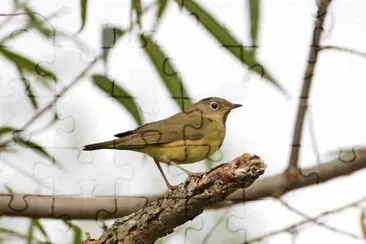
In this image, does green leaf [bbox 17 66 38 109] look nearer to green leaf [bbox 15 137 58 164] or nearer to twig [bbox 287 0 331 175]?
green leaf [bbox 15 137 58 164]

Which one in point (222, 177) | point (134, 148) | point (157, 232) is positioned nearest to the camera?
point (222, 177)

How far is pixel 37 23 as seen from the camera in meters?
2.04

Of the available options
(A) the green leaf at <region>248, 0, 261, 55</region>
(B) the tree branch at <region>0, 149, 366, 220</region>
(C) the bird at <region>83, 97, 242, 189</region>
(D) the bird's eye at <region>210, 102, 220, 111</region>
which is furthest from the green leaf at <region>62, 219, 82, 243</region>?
(A) the green leaf at <region>248, 0, 261, 55</region>

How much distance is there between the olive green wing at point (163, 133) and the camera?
181 cm

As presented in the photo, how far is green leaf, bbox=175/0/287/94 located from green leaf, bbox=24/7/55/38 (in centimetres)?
22

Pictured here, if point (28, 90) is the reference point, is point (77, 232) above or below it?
below

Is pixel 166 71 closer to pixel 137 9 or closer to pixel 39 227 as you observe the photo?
pixel 137 9

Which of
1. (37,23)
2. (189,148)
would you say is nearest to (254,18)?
(189,148)

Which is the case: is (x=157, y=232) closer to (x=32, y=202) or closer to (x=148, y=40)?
(x=32, y=202)

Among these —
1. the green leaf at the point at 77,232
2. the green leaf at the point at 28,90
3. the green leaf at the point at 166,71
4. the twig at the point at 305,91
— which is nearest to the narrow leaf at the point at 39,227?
the green leaf at the point at 77,232

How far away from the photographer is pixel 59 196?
1865 mm

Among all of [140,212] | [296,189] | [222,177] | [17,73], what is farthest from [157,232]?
[17,73]

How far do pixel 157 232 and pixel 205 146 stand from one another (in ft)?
0.63

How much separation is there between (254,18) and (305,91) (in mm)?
155
